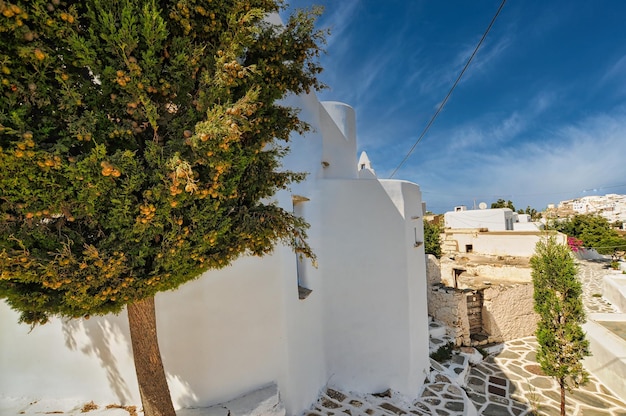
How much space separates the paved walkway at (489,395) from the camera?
684cm

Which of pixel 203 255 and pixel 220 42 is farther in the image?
pixel 203 255

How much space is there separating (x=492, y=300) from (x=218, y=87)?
15352 millimetres

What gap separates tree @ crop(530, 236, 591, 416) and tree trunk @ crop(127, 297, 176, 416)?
9.65 metres

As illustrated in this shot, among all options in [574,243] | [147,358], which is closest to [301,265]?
[147,358]

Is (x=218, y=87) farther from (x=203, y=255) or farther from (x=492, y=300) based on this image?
(x=492, y=300)

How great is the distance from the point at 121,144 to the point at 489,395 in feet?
40.2

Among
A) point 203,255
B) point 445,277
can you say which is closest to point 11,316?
point 203,255

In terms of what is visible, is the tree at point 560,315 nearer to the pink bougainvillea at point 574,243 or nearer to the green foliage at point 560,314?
the green foliage at point 560,314

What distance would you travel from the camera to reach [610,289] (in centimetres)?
1620

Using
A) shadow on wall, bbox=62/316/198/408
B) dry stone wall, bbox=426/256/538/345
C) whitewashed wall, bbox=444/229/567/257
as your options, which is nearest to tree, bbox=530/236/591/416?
dry stone wall, bbox=426/256/538/345

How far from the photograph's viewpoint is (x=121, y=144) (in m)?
2.46

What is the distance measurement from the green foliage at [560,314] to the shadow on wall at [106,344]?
399 inches

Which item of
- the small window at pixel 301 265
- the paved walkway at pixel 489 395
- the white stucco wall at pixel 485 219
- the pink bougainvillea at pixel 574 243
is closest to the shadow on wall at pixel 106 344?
the paved walkway at pixel 489 395

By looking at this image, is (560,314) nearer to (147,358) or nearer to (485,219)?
(147,358)
